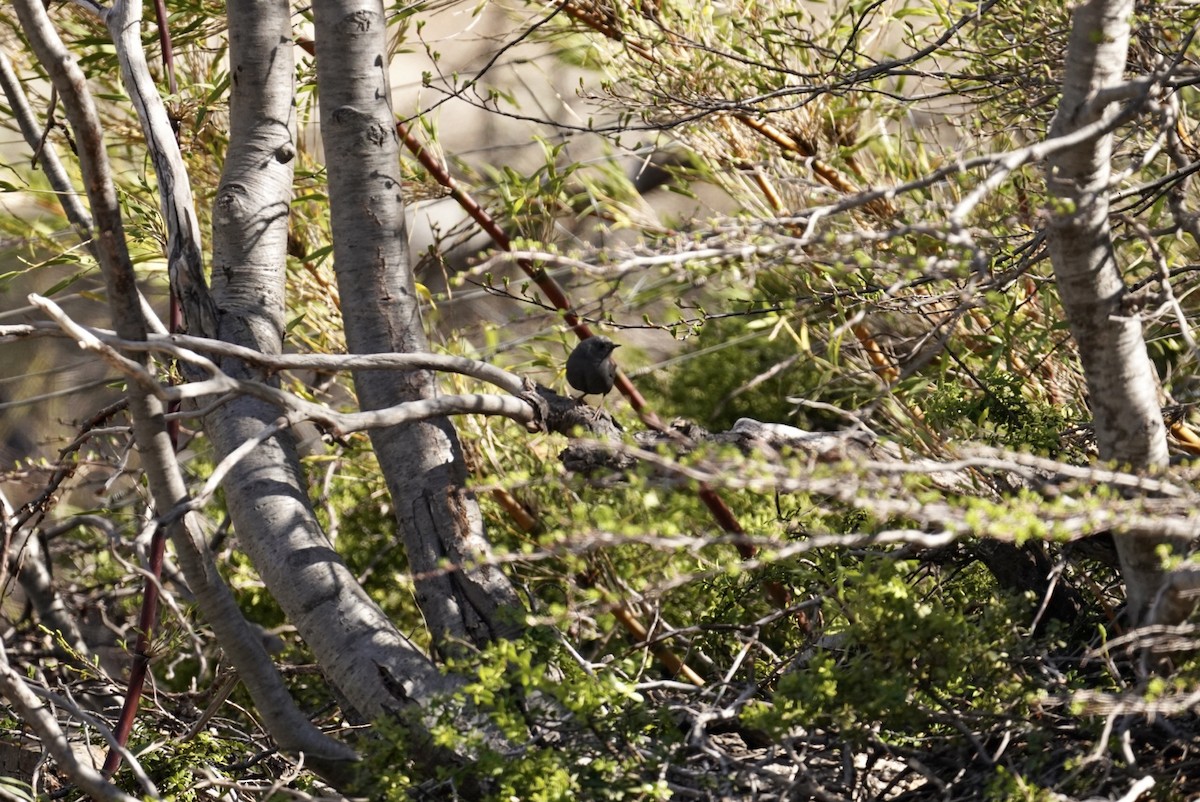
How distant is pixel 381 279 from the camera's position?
1.67m

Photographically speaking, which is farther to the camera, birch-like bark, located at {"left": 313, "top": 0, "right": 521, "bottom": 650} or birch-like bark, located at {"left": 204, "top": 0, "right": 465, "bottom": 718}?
birch-like bark, located at {"left": 313, "top": 0, "right": 521, "bottom": 650}

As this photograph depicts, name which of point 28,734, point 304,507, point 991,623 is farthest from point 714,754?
point 28,734

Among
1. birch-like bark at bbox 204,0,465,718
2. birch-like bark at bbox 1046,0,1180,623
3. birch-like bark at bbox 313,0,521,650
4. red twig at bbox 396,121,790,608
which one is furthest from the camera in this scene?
red twig at bbox 396,121,790,608

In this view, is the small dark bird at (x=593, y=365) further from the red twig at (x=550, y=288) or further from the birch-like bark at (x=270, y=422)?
the birch-like bark at (x=270, y=422)

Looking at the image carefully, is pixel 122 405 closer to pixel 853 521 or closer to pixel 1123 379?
pixel 853 521

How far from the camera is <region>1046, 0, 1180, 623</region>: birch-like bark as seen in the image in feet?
3.49

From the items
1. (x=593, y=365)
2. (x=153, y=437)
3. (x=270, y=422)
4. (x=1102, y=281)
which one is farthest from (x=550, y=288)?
(x=1102, y=281)

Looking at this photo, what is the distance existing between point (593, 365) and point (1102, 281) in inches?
30.4

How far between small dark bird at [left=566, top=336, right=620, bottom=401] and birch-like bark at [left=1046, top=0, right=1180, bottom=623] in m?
0.72

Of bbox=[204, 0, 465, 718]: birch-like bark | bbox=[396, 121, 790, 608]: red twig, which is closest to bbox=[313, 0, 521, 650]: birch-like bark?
bbox=[204, 0, 465, 718]: birch-like bark

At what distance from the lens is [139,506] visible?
3.35 meters

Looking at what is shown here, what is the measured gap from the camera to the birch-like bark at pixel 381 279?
1.61 m

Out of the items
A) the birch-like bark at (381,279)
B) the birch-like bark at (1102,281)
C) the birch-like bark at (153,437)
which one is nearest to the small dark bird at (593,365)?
the birch-like bark at (381,279)

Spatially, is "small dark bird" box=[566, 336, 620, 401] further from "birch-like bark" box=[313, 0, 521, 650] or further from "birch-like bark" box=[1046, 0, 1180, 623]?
"birch-like bark" box=[1046, 0, 1180, 623]
